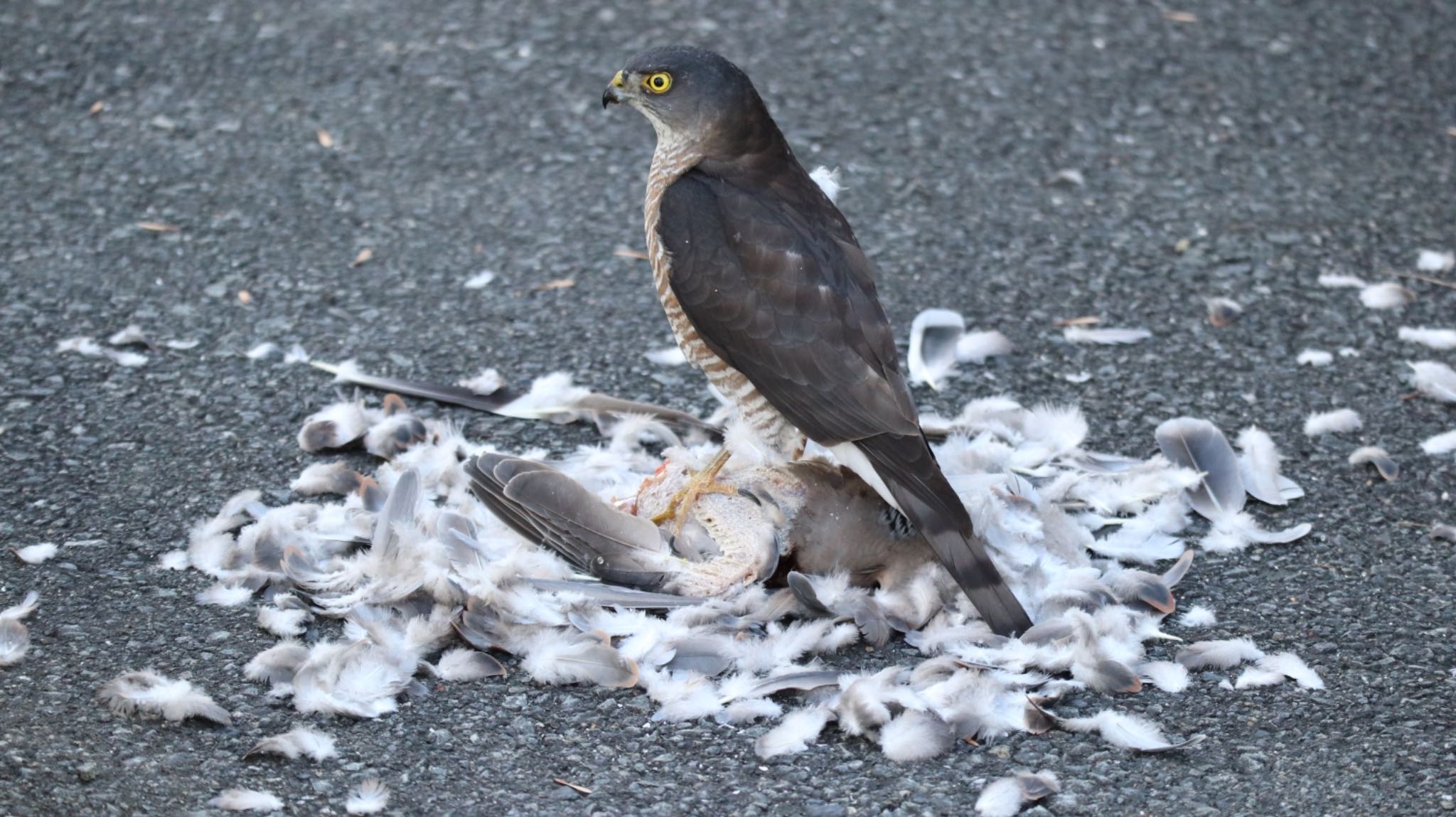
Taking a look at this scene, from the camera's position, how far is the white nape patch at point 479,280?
5016 mm

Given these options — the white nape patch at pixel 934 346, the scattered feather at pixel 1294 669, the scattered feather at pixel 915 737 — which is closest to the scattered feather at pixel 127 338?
the white nape patch at pixel 934 346

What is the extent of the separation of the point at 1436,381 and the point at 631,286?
8.11 ft

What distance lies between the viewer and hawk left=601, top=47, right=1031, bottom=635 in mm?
3342

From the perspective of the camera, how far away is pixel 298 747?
289 cm

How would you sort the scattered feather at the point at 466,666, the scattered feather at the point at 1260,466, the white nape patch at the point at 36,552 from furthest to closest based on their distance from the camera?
the scattered feather at the point at 1260,466
the white nape patch at the point at 36,552
the scattered feather at the point at 466,666

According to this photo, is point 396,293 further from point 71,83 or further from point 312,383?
point 71,83

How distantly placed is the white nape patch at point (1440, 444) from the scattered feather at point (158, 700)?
10.4 feet

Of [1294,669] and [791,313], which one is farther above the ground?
[791,313]

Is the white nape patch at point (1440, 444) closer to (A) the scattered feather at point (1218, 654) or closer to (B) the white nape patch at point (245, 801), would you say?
(A) the scattered feather at point (1218, 654)

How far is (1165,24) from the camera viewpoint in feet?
22.5

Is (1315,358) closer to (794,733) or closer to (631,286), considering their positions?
(631,286)

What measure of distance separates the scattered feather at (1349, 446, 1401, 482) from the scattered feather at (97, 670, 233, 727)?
2940mm

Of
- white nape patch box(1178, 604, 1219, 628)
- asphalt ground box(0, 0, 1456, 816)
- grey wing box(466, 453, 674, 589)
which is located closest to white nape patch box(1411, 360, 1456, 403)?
asphalt ground box(0, 0, 1456, 816)

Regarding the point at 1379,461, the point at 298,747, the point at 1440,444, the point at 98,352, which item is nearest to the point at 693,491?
the point at 298,747
